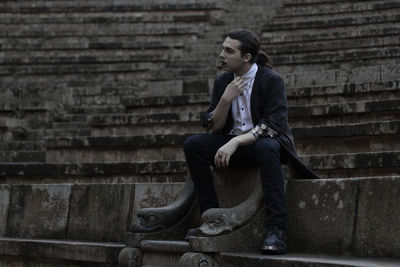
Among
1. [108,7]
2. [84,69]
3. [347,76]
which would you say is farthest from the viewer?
[108,7]

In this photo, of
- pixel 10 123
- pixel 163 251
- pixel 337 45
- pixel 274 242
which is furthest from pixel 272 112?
pixel 337 45

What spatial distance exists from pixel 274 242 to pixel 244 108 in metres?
0.97

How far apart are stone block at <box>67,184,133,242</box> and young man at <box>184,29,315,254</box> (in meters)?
1.01

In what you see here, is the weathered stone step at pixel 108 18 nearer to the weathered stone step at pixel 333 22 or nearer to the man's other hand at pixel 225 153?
the weathered stone step at pixel 333 22

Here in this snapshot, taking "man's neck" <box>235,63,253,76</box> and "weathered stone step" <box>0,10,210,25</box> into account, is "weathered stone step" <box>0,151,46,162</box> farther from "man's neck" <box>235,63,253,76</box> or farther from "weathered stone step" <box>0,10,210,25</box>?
"weathered stone step" <box>0,10,210,25</box>

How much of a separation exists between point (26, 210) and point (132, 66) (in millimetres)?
8009

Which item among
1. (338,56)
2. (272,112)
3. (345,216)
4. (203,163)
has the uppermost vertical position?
(338,56)

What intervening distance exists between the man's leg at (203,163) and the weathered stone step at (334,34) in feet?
26.3

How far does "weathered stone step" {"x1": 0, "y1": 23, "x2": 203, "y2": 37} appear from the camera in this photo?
14742 millimetres

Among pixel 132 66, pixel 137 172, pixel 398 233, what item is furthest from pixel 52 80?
pixel 398 233

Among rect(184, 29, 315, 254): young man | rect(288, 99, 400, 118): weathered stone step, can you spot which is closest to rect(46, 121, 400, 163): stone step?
rect(288, 99, 400, 118): weathered stone step

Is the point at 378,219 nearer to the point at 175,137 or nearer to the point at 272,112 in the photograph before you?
the point at 272,112

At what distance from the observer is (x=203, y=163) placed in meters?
4.34

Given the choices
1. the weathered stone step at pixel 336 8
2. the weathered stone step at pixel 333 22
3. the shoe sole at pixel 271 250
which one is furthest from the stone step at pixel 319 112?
the weathered stone step at pixel 336 8
